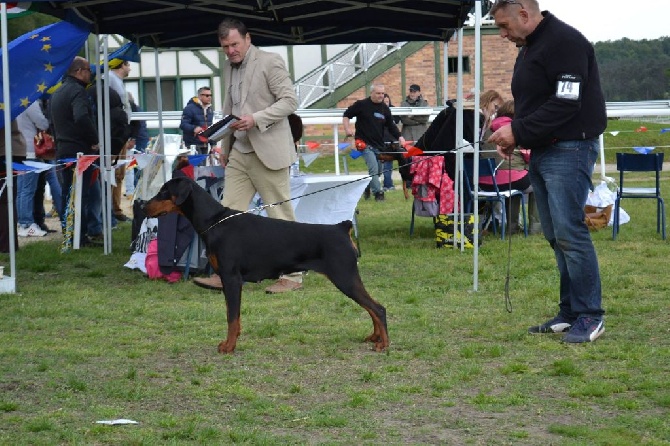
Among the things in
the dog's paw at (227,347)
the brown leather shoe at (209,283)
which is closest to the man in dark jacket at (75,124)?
the brown leather shoe at (209,283)

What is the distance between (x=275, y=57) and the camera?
26.2 feet

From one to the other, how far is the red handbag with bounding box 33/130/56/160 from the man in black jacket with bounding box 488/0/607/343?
773cm

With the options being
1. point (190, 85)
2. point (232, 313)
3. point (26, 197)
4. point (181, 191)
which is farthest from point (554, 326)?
point (190, 85)

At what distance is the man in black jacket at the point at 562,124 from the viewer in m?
5.82

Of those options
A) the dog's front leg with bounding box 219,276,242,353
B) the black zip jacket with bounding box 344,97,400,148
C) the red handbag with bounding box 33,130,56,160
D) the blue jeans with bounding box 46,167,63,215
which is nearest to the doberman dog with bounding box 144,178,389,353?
the dog's front leg with bounding box 219,276,242,353

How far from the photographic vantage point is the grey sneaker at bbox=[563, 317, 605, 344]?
20.2 ft

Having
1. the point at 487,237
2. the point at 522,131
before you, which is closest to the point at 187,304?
the point at 522,131

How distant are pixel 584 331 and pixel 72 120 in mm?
7004

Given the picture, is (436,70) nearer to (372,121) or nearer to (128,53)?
(372,121)

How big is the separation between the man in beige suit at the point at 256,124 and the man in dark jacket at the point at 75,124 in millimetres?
3509

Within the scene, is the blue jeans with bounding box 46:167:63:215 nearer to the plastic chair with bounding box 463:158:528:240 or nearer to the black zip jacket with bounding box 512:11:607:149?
the plastic chair with bounding box 463:158:528:240

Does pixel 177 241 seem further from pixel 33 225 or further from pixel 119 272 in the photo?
pixel 33 225

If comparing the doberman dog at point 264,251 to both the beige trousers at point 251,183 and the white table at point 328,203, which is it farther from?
the white table at point 328,203

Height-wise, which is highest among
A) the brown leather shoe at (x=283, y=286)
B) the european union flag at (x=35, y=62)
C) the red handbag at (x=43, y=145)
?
the european union flag at (x=35, y=62)
